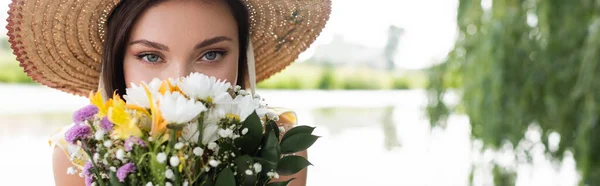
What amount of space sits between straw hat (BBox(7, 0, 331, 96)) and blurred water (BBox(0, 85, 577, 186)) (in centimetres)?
92

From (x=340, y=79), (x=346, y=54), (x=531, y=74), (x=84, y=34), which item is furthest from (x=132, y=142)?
(x=340, y=79)

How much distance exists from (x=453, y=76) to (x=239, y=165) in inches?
58.7

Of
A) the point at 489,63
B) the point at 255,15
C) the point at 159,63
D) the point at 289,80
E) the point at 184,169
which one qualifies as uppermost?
the point at 289,80

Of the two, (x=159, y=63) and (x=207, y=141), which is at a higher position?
(x=159, y=63)

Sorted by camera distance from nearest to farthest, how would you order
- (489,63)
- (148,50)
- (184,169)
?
(184,169), (148,50), (489,63)

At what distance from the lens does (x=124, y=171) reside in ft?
2.39

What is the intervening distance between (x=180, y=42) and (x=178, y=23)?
3cm

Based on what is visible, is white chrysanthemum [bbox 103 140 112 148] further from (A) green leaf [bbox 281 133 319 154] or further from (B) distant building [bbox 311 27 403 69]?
(B) distant building [bbox 311 27 403 69]

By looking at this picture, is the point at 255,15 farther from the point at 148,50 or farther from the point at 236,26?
the point at 148,50

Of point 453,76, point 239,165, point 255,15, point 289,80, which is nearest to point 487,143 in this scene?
point 453,76

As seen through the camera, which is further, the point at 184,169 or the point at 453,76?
the point at 453,76

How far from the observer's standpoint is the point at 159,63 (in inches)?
42.3

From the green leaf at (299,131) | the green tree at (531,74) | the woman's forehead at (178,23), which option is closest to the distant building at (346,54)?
the green tree at (531,74)

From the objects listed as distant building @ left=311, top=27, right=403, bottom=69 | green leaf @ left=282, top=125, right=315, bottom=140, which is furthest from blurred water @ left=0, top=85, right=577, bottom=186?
green leaf @ left=282, top=125, right=315, bottom=140
